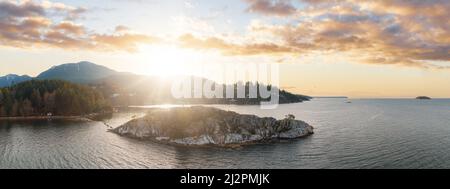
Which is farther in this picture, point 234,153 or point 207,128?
point 207,128

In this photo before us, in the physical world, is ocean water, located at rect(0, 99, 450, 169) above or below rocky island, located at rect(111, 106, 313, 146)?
below

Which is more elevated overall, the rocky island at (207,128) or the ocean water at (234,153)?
the rocky island at (207,128)

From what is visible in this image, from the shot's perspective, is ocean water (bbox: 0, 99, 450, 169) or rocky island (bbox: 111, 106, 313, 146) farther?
rocky island (bbox: 111, 106, 313, 146)

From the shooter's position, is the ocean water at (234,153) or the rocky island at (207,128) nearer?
the ocean water at (234,153)

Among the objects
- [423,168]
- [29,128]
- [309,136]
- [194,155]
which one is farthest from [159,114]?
[423,168]

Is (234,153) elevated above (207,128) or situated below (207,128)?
below
